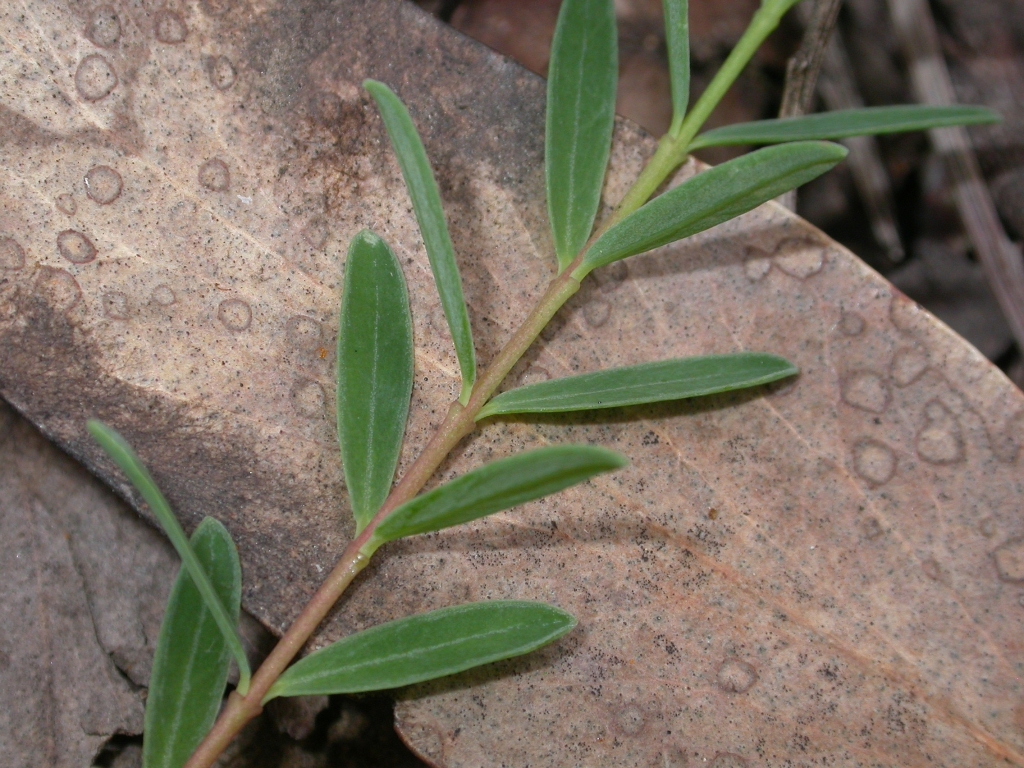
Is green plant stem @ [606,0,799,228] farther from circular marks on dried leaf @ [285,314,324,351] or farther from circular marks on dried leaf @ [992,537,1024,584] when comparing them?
circular marks on dried leaf @ [992,537,1024,584]

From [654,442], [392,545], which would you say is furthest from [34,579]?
[654,442]

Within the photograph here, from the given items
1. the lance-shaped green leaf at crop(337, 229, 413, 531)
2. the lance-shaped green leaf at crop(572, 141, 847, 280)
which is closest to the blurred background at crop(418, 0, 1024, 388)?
the lance-shaped green leaf at crop(572, 141, 847, 280)

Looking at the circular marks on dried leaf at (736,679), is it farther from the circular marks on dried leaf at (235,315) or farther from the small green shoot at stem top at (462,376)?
the circular marks on dried leaf at (235,315)

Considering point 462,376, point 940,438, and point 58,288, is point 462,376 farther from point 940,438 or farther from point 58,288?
point 940,438

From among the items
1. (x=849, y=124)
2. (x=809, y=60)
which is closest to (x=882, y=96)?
(x=809, y=60)

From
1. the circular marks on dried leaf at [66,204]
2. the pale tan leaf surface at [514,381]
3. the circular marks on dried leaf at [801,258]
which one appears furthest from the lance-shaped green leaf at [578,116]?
the circular marks on dried leaf at [66,204]

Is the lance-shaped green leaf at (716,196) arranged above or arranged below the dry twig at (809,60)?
below
